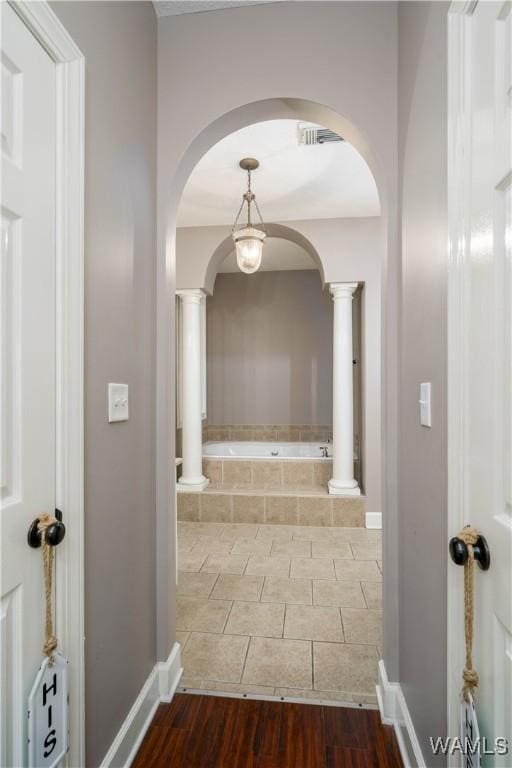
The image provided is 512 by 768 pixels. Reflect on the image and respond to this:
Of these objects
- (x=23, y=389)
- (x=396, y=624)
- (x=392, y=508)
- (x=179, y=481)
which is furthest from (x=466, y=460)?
(x=179, y=481)

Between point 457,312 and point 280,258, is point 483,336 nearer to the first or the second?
point 457,312

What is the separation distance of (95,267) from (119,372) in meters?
0.34

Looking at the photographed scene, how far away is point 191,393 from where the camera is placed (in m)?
3.99

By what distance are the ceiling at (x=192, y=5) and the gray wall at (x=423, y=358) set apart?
0.62 meters

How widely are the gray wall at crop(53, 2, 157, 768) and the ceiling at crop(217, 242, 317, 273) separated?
120 inches

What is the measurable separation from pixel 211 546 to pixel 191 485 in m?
0.81

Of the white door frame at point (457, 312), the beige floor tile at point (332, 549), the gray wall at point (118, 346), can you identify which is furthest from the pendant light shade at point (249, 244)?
the beige floor tile at point (332, 549)

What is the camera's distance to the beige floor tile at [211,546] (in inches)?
121

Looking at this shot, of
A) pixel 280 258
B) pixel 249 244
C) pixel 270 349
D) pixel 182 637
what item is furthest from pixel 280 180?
pixel 182 637

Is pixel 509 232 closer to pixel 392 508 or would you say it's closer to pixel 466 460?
pixel 466 460

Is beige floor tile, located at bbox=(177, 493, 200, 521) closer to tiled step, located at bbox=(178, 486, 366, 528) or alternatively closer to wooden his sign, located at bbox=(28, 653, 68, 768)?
tiled step, located at bbox=(178, 486, 366, 528)

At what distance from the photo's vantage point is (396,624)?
1.48 m

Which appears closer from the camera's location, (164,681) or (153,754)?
(153,754)

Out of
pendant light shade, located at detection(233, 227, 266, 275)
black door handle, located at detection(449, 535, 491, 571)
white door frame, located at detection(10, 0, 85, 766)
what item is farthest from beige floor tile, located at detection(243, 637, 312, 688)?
pendant light shade, located at detection(233, 227, 266, 275)
